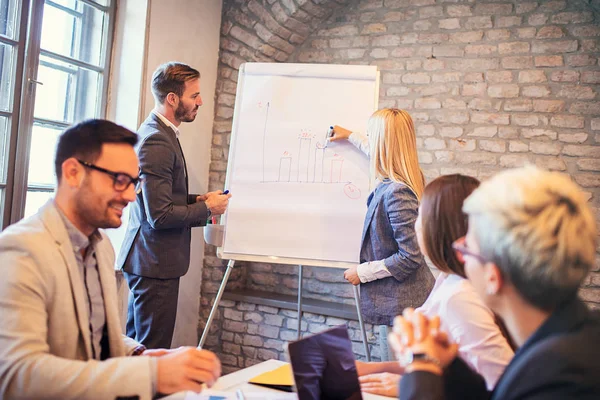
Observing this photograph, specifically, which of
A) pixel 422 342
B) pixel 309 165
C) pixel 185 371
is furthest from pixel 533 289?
pixel 309 165

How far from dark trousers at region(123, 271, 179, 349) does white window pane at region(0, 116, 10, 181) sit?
922mm

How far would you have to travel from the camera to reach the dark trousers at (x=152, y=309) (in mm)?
2555

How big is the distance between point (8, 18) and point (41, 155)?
2.43 ft

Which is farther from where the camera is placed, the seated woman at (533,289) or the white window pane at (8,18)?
the white window pane at (8,18)

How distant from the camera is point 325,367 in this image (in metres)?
1.32

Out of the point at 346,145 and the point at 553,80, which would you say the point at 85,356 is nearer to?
the point at 346,145

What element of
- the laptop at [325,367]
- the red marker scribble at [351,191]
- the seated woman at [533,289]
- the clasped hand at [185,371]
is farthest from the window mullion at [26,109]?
the seated woman at [533,289]

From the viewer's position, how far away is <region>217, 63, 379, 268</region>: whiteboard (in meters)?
2.94

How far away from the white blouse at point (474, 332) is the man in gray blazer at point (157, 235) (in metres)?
1.50

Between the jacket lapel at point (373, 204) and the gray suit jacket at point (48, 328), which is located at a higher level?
the jacket lapel at point (373, 204)

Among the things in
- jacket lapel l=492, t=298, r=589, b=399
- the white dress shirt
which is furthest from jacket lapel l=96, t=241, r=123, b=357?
the white dress shirt

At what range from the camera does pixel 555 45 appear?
3473 millimetres

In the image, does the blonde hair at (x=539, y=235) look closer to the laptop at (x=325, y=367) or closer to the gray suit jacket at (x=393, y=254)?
the laptop at (x=325, y=367)

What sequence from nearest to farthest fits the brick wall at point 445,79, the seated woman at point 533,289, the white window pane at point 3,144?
1. the seated woman at point 533,289
2. the white window pane at point 3,144
3. the brick wall at point 445,79
